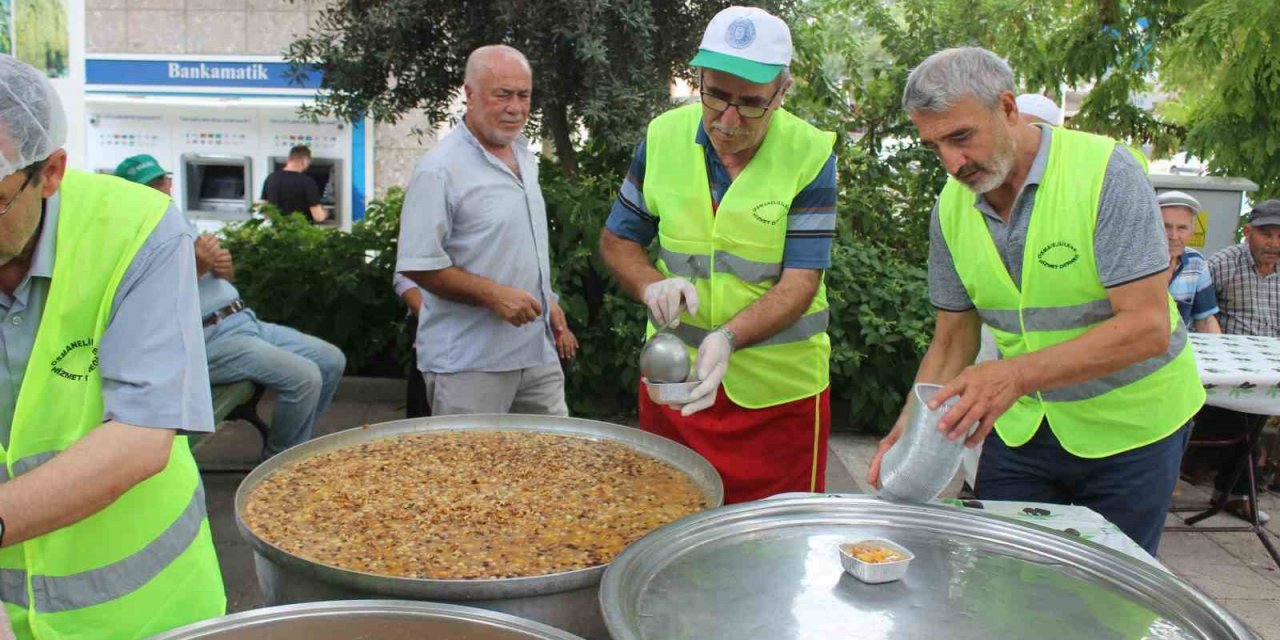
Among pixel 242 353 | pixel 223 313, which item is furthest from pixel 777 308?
pixel 223 313

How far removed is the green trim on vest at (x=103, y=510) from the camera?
4.99ft

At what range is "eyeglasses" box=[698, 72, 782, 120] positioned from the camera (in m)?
2.55

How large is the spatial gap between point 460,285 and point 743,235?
1240 millimetres

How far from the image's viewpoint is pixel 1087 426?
228cm

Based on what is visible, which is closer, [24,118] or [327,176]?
[24,118]

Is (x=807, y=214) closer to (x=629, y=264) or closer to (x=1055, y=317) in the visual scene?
(x=629, y=264)

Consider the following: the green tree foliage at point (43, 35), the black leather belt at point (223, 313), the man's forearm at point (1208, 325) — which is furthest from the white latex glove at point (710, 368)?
the man's forearm at point (1208, 325)

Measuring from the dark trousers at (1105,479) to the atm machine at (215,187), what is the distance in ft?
33.7

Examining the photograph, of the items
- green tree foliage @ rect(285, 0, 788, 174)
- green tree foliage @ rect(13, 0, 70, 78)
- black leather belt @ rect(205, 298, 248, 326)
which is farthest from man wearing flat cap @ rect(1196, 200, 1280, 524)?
green tree foliage @ rect(13, 0, 70, 78)

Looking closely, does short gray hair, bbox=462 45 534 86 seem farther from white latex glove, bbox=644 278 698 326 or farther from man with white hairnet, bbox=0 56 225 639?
man with white hairnet, bbox=0 56 225 639

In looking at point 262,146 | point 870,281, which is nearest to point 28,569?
point 870,281

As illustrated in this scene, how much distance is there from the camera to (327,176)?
11.1 meters

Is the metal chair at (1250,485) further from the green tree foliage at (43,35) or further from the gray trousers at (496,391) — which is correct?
the green tree foliage at (43,35)

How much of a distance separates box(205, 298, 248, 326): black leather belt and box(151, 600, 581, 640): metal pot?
3.79m
